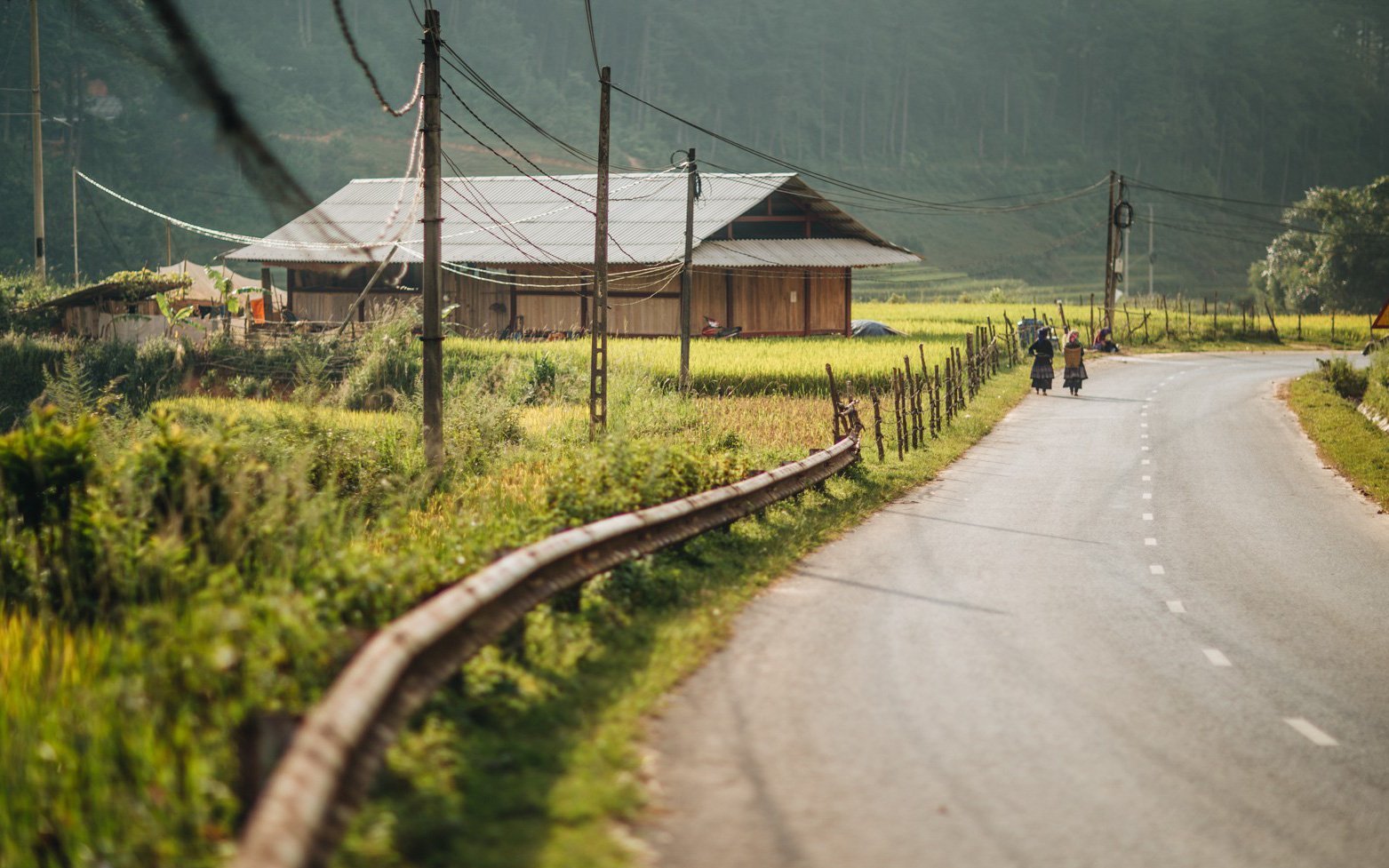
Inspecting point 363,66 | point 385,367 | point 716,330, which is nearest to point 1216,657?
point 363,66

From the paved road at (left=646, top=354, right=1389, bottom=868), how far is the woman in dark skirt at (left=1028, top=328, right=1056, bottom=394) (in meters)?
17.1

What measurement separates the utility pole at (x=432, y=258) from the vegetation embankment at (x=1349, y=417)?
12.2 meters

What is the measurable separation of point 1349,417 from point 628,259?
2130 cm

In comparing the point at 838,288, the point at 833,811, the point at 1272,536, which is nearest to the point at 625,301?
the point at 838,288

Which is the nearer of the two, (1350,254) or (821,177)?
(821,177)

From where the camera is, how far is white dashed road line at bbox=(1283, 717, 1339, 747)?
665 cm

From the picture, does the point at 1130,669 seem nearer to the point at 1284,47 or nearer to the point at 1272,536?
the point at 1272,536

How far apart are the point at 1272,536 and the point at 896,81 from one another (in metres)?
143

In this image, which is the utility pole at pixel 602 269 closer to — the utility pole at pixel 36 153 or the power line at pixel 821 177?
the power line at pixel 821 177

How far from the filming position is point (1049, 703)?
713 centimetres

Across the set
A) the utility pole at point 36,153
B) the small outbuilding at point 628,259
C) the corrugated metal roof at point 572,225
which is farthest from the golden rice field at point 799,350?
the utility pole at point 36,153

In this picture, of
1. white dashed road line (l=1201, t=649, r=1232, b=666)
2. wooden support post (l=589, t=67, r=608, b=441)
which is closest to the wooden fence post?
wooden support post (l=589, t=67, r=608, b=441)

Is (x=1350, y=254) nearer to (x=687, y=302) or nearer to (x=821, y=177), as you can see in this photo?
(x=821, y=177)

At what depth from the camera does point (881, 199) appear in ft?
425
